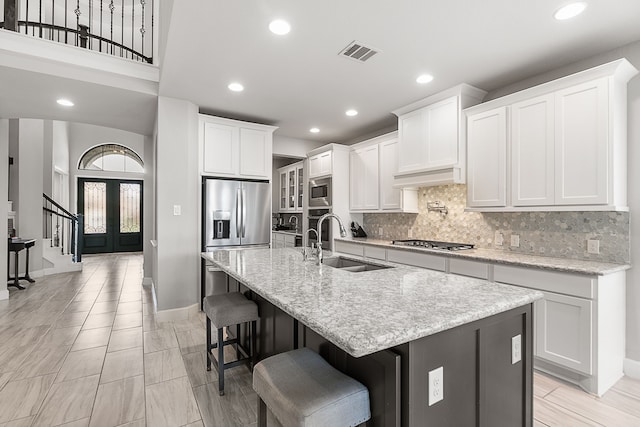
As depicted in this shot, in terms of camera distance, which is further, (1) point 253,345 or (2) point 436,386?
(1) point 253,345

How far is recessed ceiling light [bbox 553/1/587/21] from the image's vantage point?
6.57ft

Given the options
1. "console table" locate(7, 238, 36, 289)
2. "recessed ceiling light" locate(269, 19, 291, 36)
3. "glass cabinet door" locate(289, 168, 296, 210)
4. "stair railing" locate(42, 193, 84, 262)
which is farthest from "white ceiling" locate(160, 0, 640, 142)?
"stair railing" locate(42, 193, 84, 262)

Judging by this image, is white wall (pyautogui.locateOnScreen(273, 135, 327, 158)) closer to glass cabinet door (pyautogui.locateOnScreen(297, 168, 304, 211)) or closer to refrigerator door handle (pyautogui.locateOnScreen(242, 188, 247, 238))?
glass cabinet door (pyautogui.locateOnScreen(297, 168, 304, 211))

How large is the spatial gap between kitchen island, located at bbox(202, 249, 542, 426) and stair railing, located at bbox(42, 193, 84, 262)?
687 cm

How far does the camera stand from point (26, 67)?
2895 mm

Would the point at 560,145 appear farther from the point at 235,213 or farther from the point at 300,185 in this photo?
the point at 300,185

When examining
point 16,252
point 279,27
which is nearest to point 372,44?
point 279,27

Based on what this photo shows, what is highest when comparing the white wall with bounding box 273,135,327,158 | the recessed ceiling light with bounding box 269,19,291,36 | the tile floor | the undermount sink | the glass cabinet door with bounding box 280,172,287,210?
the recessed ceiling light with bounding box 269,19,291,36

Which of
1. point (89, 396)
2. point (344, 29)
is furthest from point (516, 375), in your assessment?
point (89, 396)

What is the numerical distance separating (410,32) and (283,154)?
11.1 ft

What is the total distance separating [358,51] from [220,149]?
227 cm

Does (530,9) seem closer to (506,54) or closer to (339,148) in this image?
(506,54)

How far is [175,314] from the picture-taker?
370 centimetres

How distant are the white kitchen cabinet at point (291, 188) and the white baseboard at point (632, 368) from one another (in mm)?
→ 4547
